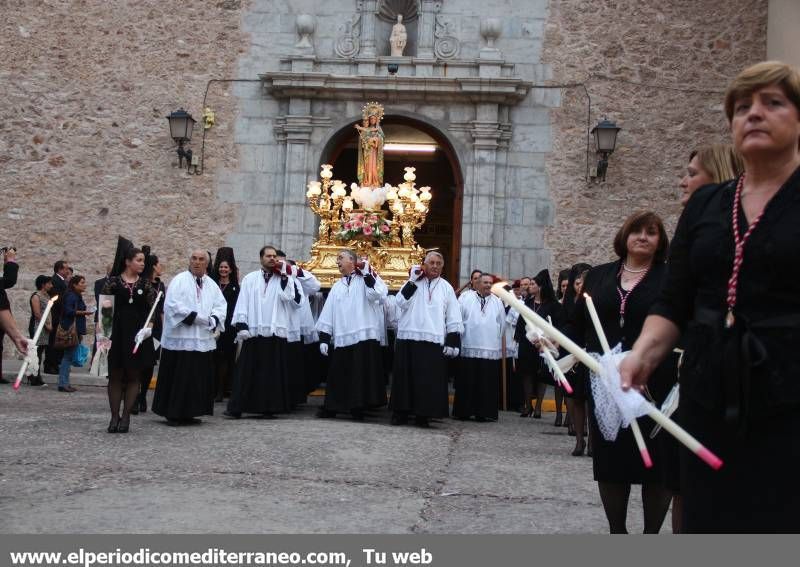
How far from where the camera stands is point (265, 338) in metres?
11.0

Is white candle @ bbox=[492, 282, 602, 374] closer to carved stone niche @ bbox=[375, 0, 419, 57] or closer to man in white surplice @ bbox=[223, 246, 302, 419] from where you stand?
man in white surplice @ bbox=[223, 246, 302, 419]

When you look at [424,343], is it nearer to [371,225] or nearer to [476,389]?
[476,389]

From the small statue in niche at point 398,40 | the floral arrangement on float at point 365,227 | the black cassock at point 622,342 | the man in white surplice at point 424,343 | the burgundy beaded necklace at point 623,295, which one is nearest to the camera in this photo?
the black cassock at point 622,342

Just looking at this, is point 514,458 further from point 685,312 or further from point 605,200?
point 605,200

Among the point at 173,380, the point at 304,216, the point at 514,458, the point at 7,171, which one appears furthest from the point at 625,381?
the point at 7,171

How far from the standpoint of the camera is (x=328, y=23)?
16078mm

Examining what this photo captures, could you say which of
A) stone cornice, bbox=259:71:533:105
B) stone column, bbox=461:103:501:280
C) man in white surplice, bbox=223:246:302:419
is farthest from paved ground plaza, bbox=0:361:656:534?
stone cornice, bbox=259:71:533:105

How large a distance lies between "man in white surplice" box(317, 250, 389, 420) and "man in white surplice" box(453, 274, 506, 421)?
4.06ft

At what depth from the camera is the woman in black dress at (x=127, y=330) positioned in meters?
8.98

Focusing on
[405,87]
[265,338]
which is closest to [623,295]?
[265,338]

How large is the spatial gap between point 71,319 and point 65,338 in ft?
1.00

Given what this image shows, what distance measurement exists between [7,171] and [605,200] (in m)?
9.34

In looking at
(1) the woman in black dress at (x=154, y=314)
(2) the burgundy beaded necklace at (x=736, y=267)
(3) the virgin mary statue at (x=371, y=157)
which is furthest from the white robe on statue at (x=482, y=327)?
(2) the burgundy beaded necklace at (x=736, y=267)

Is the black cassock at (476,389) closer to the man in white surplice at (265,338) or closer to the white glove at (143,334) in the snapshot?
the man in white surplice at (265,338)
